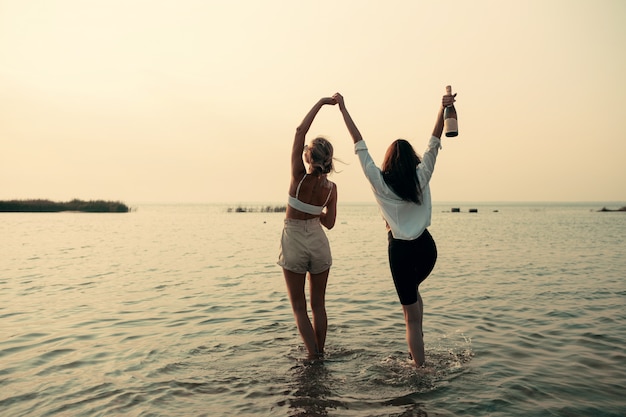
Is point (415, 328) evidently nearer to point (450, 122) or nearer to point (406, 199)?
point (406, 199)

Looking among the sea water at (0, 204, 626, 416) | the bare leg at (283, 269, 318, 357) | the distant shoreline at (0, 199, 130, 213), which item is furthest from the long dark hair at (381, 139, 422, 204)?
the distant shoreline at (0, 199, 130, 213)

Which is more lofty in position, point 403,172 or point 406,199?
point 403,172

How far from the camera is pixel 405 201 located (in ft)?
17.0

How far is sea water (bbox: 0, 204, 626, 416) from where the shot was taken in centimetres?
501

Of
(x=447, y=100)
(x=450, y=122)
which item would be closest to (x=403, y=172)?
(x=450, y=122)

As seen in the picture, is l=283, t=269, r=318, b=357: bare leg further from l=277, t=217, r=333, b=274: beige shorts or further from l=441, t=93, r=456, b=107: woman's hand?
l=441, t=93, r=456, b=107: woman's hand

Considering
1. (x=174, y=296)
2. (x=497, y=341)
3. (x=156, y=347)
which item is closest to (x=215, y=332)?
(x=156, y=347)

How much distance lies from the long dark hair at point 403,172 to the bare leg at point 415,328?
1.22m

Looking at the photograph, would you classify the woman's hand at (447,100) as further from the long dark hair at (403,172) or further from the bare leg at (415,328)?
the bare leg at (415,328)

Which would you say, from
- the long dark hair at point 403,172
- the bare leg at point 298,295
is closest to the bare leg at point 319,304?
the bare leg at point 298,295

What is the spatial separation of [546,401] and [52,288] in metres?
11.5

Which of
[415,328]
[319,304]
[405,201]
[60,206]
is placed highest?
[60,206]

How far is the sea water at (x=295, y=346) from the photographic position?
501 centimetres

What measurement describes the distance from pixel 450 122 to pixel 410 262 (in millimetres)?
1566
